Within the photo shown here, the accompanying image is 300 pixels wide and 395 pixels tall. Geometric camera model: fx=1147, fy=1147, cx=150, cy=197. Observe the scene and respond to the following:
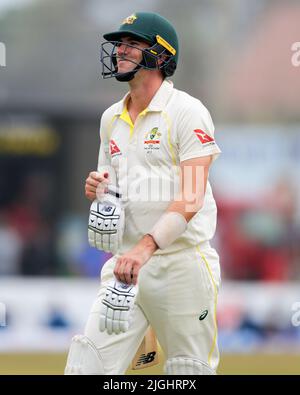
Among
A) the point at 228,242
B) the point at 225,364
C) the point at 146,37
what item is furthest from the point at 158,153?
the point at 228,242

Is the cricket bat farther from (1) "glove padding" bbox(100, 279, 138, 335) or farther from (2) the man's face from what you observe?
(2) the man's face

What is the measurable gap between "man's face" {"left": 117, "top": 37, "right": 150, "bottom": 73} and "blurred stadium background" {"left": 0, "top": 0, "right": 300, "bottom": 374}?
104 inches

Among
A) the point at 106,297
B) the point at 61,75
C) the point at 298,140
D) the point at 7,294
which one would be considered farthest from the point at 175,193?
the point at 61,75

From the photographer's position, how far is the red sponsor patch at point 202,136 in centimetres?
568

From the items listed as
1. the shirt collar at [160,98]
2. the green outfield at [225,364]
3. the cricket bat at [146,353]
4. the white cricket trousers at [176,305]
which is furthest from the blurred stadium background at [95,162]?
the shirt collar at [160,98]

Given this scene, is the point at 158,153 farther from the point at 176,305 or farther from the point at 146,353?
the point at 146,353

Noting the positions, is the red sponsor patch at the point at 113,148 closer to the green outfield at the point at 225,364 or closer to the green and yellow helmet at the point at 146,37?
the green and yellow helmet at the point at 146,37

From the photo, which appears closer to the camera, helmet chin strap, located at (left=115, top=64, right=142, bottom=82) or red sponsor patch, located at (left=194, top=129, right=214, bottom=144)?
red sponsor patch, located at (left=194, top=129, right=214, bottom=144)

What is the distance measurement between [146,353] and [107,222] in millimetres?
897

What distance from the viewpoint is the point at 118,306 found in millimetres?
5539

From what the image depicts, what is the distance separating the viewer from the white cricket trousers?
5.85 metres

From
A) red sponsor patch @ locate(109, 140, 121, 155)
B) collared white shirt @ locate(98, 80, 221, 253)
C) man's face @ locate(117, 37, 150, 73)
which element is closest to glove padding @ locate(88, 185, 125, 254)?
collared white shirt @ locate(98, 80, 221, 253)

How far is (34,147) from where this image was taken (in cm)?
1728

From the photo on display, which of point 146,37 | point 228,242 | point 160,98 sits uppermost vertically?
point 146,37
